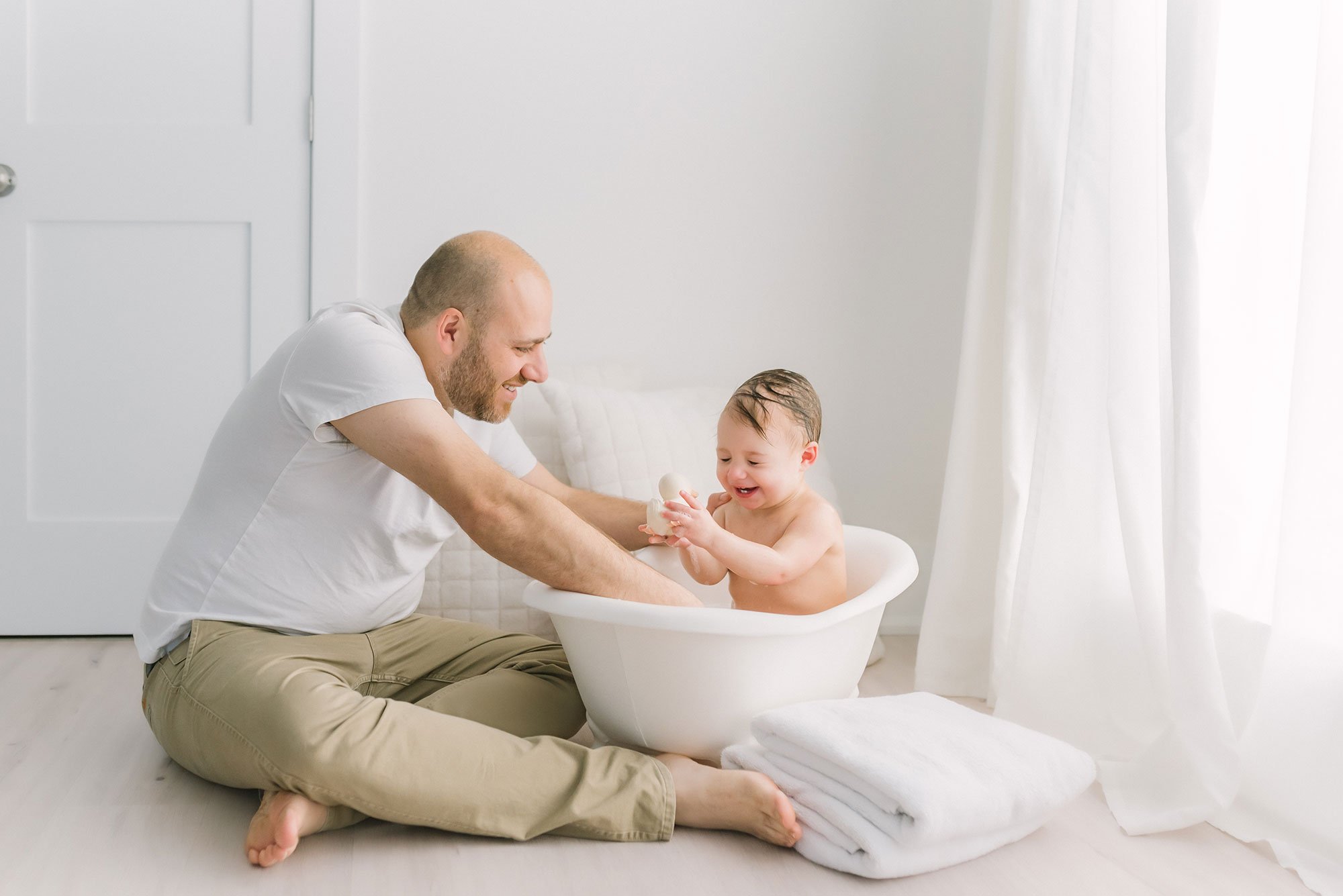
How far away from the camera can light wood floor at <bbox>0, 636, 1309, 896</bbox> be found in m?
1.15

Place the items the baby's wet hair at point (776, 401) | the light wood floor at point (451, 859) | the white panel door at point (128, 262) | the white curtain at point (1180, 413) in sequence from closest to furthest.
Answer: the light wood floor at point (451, 859) < the white curtain at point (1180, 413) < the baby's wet hair at point (776, 401) < the white panel door at point (128, 262)

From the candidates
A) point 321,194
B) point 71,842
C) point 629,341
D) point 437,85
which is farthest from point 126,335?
point 71,842

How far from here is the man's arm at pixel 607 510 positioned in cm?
169

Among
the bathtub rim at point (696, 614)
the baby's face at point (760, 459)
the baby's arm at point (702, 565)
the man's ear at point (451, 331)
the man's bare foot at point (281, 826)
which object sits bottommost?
the man's bare foot at point (281, 826)

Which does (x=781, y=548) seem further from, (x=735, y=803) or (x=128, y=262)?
(x=128, y=262)

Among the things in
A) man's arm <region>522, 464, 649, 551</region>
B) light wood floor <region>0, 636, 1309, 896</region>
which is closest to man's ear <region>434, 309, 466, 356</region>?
man's arm <region>522, 464, 649, 551</region>

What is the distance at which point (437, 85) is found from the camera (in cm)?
222

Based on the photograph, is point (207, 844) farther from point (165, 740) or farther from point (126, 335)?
point (126, 335)

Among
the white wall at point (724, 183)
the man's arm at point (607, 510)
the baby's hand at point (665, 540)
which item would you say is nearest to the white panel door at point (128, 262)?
the white wall at point (724, 183)

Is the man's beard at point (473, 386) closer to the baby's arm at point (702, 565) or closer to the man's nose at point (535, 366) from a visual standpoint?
the man's nose at point (535, 366)

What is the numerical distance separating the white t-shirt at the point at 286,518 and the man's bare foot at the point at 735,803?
20.8 inches

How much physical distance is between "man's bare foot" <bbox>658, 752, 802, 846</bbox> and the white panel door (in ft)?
A: 4.58

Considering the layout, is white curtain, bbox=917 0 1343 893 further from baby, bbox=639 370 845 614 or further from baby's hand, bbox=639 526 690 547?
baby's hand, bbox=639 526 690 547

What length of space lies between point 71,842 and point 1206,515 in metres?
1.49
